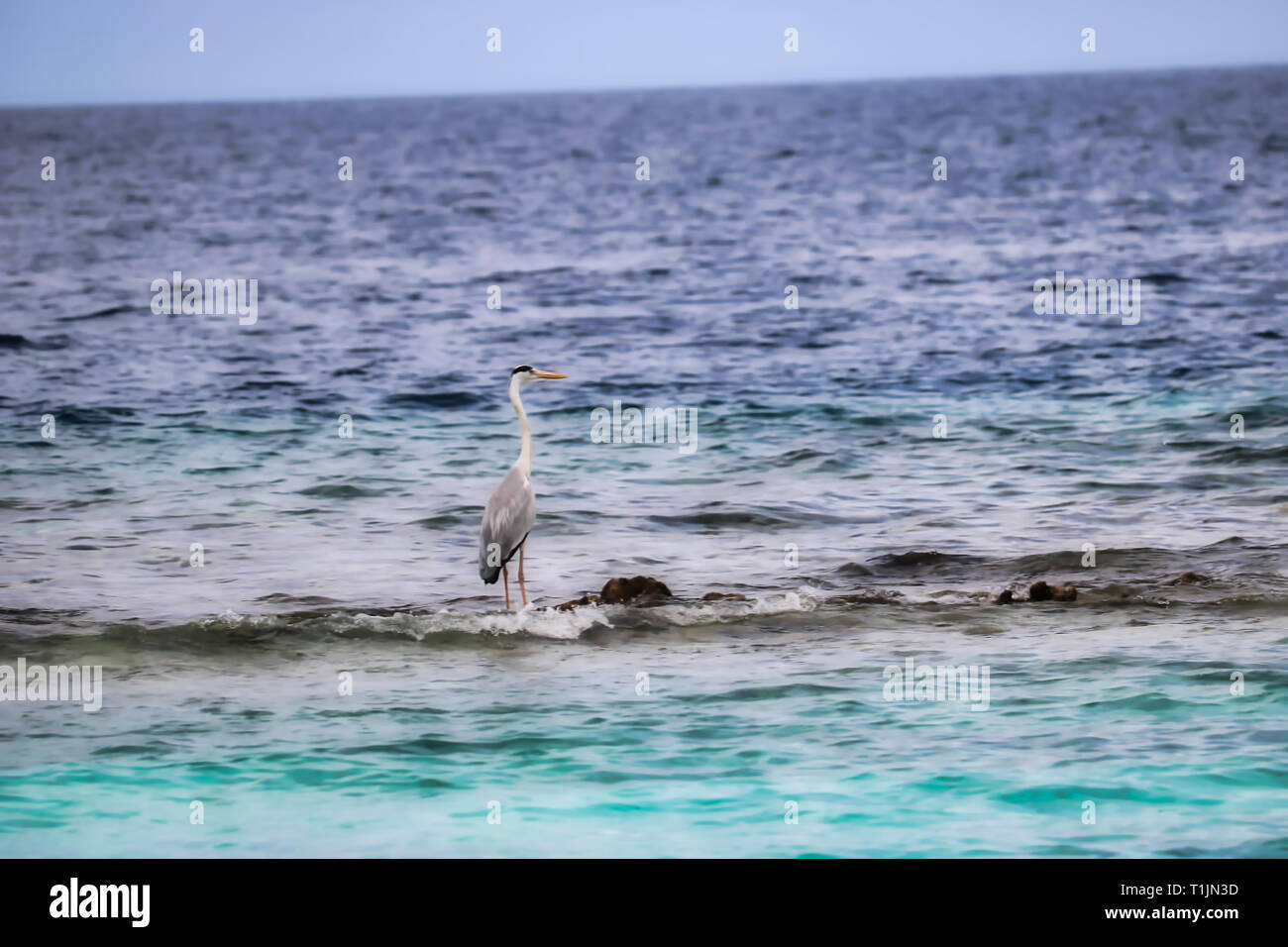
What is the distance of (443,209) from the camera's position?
53688 mm

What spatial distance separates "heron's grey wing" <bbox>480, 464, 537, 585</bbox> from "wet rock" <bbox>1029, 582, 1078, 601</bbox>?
3.83 meters

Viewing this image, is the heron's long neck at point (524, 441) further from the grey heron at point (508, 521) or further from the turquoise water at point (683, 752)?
the turquoise water at point (683, 752)

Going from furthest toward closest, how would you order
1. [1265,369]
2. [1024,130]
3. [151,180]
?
1. [1024,130]
2. [151,180]
3. [1265,369]

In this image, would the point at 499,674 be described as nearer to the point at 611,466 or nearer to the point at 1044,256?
the point at 611,466

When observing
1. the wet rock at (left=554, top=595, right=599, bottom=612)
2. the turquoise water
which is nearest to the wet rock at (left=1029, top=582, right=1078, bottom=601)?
the turquoise water

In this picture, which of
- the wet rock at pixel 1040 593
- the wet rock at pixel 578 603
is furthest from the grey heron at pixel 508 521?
the wet rock at pixel 1040 593

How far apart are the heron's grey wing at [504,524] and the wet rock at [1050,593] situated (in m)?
3.83

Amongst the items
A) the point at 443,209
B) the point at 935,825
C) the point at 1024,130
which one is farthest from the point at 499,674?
the point at 1024,130

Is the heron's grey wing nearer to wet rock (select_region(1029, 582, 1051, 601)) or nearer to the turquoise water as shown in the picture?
the turquoise water

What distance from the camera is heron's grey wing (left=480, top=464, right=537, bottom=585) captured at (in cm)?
1149

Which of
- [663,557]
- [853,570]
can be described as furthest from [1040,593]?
[663,557]

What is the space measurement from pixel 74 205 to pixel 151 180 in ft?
49.7

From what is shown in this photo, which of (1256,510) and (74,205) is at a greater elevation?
(74,205)

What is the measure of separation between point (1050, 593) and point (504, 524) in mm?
4139
